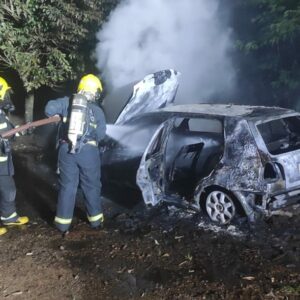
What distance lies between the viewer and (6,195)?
5.77 metres

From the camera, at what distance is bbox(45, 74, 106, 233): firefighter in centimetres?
532

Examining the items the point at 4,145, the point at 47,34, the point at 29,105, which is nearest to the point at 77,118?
the point at 4,145

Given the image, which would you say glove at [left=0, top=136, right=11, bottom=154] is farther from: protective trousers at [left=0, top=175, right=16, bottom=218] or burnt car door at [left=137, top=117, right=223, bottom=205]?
burnt car door at [left=137, top=117, right=223, bottom=205]

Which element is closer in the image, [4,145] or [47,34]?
[4,145]

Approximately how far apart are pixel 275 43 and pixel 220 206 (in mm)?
5500

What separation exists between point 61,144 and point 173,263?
6.54ft

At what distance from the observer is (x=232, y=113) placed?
5551mm

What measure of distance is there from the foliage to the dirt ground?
488 centimetres

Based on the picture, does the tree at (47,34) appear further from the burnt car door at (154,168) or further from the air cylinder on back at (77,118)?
the air cylinder on back at (77,118)

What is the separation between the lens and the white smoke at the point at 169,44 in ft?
30.2

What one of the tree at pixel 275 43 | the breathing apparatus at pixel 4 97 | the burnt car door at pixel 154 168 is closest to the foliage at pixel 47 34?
the tree at pixel 275 43

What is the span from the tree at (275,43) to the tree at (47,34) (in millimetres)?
3272

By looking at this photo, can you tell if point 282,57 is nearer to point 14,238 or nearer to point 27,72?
point 27,72

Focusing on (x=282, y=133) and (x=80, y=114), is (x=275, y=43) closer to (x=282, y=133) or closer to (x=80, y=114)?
(x=282, y=133)
